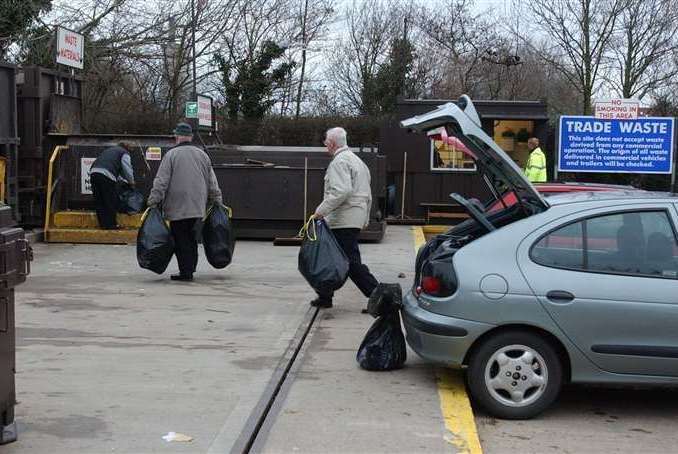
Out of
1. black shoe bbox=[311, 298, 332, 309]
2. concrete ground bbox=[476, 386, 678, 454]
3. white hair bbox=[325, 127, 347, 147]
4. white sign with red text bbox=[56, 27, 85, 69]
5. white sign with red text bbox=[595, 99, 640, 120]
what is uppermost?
white sign with red text bbox=[56, 27, 85, 69]

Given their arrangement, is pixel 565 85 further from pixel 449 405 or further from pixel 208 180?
pixel 449 405

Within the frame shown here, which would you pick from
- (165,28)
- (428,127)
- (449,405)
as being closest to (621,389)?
(449,405)

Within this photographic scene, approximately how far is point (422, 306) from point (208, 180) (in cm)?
465

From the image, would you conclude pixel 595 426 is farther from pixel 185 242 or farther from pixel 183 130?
pixel 183 130

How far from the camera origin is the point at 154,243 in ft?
29.0

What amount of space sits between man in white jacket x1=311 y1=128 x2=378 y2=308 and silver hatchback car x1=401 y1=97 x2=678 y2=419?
8.48 feet

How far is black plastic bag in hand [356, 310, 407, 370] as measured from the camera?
5.82 metres

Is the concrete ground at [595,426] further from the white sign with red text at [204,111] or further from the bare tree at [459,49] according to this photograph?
the bare tree at [459,49]

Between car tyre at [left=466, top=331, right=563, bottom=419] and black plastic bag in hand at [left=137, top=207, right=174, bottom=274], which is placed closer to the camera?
car tyre at [left=466, top=331, right=563, bottom=419]

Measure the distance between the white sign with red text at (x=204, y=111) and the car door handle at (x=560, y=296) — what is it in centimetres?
1102

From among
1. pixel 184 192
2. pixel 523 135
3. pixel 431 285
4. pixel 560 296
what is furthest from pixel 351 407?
pixel 523 135

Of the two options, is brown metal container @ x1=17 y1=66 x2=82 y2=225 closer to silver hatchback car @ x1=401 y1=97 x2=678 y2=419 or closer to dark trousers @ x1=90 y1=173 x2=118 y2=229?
dark trousers @ x1=90 y1=173 x2=118 y2=229

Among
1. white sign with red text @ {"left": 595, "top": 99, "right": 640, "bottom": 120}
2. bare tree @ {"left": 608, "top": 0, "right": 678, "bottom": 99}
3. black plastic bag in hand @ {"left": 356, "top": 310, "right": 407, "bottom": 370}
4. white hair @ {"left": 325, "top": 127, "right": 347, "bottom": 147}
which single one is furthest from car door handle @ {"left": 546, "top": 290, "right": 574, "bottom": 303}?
bare tree @ {"left": 608, "top": 0, "right": 678, "bottom": 99}

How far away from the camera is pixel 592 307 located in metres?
4.86
